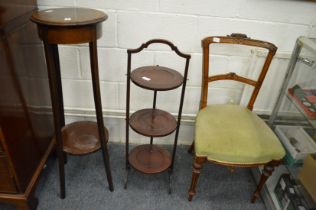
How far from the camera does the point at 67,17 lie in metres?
1.07

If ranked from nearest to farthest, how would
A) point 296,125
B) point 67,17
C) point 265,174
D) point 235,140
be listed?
point 67,17 < point 235,140 < point 265,174 < point 296,125

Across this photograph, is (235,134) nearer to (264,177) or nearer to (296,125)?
(264,177)

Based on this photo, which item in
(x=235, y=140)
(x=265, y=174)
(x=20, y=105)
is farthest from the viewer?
(x=265, y=174)

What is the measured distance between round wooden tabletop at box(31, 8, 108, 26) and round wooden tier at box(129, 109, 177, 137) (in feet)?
1.93

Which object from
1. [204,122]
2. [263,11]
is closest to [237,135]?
[204,122]

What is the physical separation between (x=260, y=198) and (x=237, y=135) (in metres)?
0.54

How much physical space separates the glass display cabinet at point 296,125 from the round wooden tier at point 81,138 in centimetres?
104

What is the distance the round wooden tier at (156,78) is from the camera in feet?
4.05

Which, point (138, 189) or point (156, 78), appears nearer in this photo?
point (156, 78)

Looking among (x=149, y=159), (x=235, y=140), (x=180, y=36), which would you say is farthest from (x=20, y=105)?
(x=235, y=140)

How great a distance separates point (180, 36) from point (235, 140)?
25.9 inches

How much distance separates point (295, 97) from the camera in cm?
152

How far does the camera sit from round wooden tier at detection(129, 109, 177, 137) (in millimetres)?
1390

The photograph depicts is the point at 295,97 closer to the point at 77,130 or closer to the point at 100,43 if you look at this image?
the point at 100,43
